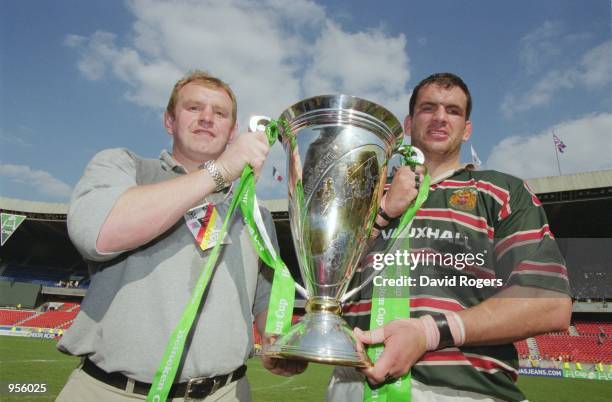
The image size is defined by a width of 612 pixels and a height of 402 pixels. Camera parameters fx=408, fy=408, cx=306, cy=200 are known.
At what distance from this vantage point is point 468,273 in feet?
5.17

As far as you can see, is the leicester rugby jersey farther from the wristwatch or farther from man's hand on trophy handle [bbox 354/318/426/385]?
the wristwatch

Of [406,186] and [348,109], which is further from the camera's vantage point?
[406,186]

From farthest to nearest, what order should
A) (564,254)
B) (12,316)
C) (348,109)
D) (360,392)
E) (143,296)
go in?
(12,316) < (564,254) < (143,296) < (360,392) < (348,109)

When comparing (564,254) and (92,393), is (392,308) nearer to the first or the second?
(92,393)

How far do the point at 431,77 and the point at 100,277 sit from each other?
176 cm

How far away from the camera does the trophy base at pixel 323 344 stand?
3.68 feet

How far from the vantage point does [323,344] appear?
116 centimetres

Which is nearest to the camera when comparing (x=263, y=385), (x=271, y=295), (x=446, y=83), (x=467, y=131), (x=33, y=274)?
(x=271, y=295)

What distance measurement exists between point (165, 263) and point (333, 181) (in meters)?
0.86

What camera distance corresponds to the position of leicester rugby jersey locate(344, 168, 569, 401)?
1.43m

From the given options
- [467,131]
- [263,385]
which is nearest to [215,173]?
[467,131]

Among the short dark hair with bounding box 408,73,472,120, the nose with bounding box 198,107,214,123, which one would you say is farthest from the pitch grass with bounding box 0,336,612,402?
the short dark hair with bounding box 408,73,472,120

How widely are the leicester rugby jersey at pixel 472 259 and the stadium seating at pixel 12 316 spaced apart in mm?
30221

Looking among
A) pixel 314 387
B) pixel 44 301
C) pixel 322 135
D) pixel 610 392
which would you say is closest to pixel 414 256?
pixel 322 135
